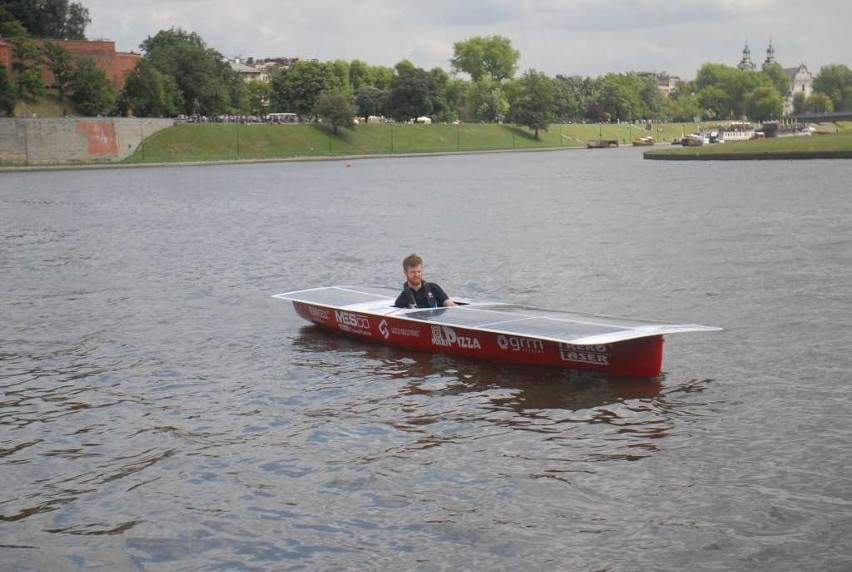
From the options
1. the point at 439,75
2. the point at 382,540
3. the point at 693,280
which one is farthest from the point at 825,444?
the point at 439,75

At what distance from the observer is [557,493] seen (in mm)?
12727

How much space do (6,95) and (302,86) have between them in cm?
5754

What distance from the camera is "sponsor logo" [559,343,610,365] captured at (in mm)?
17609

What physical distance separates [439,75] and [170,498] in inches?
6975

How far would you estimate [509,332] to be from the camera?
18.4 m

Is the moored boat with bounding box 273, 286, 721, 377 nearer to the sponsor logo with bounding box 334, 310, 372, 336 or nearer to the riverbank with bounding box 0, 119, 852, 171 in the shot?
the sponsor logo with bounding box 334, 310, 372, 336

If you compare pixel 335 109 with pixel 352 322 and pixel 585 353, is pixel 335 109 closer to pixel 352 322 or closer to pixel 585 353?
pixel 352 322

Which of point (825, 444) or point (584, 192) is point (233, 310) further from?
point (584, 192)

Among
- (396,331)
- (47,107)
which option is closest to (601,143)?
(47,107)

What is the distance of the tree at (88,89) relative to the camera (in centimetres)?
12356

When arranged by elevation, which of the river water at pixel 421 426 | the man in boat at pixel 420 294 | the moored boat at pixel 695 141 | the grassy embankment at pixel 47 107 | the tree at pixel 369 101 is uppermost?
the tree at pixel 369 101

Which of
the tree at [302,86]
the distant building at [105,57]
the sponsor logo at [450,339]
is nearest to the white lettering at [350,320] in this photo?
the sponsor logo at [450,339]

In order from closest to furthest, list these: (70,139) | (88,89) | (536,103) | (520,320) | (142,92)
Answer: (520,320) < (70,139) < (88,89) < (142,92) < (536,103)

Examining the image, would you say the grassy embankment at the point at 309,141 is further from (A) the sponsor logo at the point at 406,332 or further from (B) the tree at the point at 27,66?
(A) the sponsor logo at the point at 406,332
